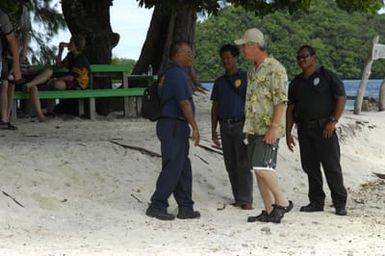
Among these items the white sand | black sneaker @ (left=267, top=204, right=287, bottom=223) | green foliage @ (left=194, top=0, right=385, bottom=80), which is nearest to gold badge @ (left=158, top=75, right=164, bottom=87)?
the white sand

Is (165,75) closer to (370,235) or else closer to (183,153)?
(183,153)

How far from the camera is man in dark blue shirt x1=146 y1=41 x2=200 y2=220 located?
697 cm

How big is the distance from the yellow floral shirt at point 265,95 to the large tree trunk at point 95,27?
7183mm

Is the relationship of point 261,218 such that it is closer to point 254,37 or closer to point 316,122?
point 316,122

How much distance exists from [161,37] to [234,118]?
959 cm

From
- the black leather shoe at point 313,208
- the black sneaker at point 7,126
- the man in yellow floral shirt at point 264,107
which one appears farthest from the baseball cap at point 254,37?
the black sneaker at point 7,126

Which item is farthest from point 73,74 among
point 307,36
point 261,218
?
point 307,36

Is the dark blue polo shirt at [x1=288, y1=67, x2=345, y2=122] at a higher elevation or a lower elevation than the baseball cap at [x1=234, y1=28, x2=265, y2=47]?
lower

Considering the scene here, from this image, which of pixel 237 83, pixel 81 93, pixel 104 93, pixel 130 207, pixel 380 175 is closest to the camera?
pixel 130 207

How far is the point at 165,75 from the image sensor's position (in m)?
7.06

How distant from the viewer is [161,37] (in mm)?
17172

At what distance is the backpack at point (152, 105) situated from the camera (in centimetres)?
716

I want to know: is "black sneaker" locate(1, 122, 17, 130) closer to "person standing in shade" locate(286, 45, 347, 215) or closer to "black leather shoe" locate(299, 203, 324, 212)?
"person standing in shade" locate(286, 45, 347, 215)

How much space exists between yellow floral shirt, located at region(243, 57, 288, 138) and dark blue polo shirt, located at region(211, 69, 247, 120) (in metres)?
0.93
